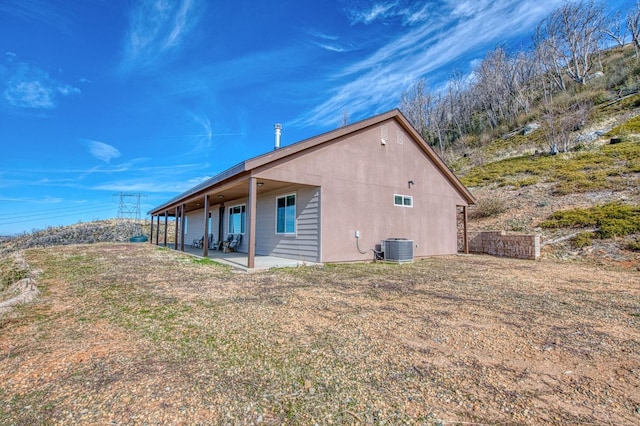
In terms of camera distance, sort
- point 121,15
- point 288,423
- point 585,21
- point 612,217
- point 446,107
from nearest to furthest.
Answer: point 288,423 → point 121,15 → point 612,217 → point 585,21 → point 446,107

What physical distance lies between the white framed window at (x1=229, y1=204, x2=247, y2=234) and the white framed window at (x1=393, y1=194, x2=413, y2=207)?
615cm

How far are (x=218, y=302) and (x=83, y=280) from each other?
387 centimetres

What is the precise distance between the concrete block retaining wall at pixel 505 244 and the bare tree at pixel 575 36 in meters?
29.6

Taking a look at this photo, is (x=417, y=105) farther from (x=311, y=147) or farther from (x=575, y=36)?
(x=311, y=147)

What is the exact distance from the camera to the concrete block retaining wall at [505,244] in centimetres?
1064

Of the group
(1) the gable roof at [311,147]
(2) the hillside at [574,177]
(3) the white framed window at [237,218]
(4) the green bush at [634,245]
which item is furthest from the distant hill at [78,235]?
(4) the green bush at [634,245]

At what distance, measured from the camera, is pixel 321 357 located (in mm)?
2561

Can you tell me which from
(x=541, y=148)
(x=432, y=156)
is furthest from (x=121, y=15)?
(x=541, y=148)

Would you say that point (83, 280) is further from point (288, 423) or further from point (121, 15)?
point (121, 15)

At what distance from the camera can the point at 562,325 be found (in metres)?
3.42

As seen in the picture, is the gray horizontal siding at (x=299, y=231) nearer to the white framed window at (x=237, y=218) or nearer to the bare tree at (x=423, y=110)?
the white framed window at (x=237, y=218)

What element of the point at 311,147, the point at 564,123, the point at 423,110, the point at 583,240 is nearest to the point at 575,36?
the point at 423,110

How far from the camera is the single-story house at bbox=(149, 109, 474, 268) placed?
846 centimetres

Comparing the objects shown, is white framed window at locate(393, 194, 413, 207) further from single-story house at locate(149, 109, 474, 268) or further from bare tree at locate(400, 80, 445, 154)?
bare tree at locate(400, 80, 445, 154)
